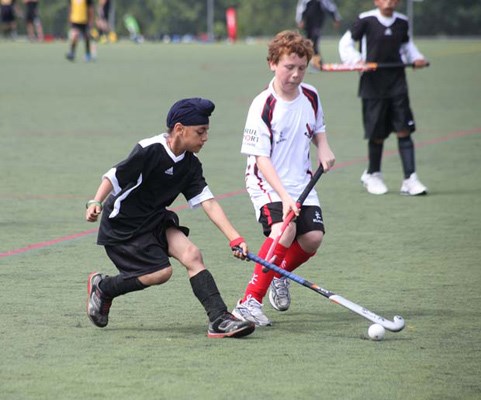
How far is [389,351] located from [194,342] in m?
0.93

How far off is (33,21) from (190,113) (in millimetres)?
36835

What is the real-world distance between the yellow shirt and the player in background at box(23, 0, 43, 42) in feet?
33.2

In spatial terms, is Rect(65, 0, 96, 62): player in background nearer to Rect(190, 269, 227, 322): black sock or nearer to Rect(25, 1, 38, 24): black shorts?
Rect(25, 1, 38, 24): black shorts

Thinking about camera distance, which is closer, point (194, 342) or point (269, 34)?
point (194, 342)

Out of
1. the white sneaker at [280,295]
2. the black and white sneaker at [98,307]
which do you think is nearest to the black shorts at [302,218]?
the white sneaker at [280,295]

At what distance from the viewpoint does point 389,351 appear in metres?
5.90

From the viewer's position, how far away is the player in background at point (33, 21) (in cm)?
4034

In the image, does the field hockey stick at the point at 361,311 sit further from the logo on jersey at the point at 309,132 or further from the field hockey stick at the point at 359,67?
the field hockey stick at the point at 359,67

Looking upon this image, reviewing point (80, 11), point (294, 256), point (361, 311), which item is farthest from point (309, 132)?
point (80, 11)

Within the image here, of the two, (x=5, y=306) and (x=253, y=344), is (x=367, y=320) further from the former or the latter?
(x=5, y=306)

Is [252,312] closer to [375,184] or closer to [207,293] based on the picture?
[207,293]

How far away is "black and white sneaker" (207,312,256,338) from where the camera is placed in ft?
20.1

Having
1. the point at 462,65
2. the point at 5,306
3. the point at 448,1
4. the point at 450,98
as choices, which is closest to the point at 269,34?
the point at 448,1

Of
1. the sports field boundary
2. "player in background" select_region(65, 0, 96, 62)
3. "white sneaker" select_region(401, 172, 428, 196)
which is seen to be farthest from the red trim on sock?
"player in background" select_region(65, 0, 96, 62)
